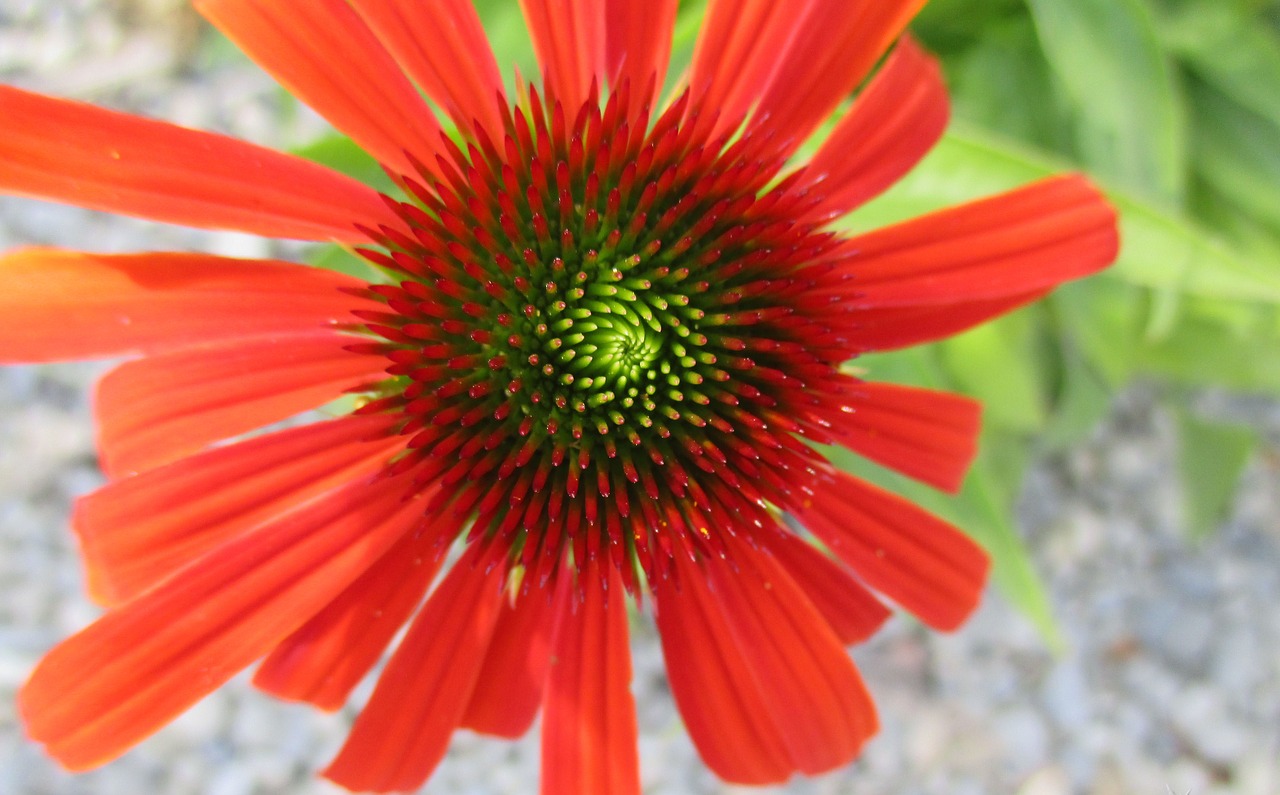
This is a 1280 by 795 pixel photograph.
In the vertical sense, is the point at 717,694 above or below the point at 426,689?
below

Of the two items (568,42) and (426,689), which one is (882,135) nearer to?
(568,42)

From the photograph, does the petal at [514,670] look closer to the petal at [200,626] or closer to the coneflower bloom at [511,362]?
the coneflower bloom at [511,362]

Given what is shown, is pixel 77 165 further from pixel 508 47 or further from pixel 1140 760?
pixel 1140 760

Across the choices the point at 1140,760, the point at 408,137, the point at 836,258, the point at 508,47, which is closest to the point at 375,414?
the point at 408,137

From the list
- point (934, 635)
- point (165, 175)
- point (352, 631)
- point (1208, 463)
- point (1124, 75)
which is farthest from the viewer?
point (934, 635)

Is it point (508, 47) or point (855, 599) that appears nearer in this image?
point (855, 599)

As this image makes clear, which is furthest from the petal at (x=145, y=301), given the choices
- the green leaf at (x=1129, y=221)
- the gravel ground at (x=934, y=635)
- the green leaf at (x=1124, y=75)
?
the gravel ground at (x=934, y=635)

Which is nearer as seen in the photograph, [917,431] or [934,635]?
[917,431]

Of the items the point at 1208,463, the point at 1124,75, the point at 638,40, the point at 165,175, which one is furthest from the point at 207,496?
the point at 1208,463
